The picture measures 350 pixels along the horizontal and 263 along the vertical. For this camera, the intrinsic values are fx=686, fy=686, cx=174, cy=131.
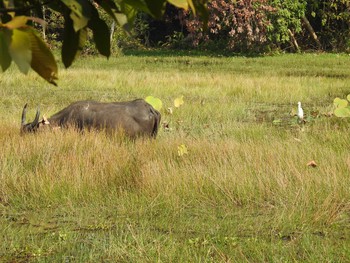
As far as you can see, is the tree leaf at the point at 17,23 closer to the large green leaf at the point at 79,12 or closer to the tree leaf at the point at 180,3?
the large green leaf at the point at 79,12

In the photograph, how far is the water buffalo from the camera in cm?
729

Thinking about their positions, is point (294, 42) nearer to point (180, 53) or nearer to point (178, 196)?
point (180, 53)

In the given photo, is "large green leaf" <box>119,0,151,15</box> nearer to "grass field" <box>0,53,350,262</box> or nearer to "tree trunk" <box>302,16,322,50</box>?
"grass field" <box>0,53,350,262</box>

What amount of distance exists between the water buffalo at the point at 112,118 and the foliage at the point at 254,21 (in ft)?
48.3

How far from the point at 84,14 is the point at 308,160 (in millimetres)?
4564

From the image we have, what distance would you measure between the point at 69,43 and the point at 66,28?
0.03 metres

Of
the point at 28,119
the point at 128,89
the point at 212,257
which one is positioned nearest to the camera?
the point at 212,257

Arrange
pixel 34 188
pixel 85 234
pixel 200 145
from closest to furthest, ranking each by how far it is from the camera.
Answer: pixel 85 234, pixel 34 188, pixel 200 145

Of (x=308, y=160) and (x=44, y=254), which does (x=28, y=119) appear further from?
(x=44, y=254)

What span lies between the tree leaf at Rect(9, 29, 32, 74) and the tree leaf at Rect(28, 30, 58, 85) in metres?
0.02

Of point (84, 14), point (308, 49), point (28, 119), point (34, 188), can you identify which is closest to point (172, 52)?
point (308, 49)

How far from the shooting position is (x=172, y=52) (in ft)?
79.1

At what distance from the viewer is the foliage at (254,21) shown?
72.3 ft

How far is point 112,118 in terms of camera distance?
738 cm
